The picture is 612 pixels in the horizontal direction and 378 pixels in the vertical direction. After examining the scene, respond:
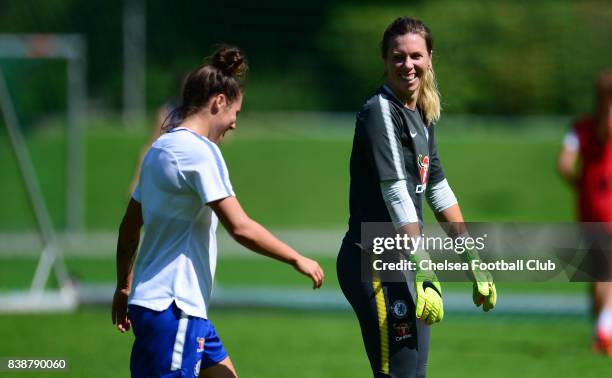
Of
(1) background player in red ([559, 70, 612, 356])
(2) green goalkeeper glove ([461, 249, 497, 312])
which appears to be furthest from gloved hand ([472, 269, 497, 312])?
(1) background player in red ([559, 70, 612, 356])

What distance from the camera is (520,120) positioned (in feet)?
90.9

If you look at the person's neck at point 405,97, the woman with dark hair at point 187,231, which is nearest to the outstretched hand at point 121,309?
the woman with dark hair at point 187,231

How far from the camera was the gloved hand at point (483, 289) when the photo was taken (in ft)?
16.6

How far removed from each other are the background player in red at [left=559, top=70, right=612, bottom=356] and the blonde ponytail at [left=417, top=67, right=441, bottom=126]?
3.90 m

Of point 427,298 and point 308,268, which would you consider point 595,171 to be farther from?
point 308,268

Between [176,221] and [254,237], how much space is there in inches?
13.6

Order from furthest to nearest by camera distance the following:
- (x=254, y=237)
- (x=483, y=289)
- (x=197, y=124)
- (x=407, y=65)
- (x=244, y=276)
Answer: (x=244, y=276), (x=483, y=289), (x=407, y=65), (x=197, y=124), (x=254, y=237)

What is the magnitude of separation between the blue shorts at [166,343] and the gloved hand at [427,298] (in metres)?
0.99

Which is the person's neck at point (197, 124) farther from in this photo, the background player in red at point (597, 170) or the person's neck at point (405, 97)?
the background player in red at point (597, 170)

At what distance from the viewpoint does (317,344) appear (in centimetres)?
912

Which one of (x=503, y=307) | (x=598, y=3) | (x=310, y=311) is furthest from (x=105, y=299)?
(x=598, y=3)

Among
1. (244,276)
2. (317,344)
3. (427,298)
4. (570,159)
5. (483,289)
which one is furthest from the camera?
(244,276)

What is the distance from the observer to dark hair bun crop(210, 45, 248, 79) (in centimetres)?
464

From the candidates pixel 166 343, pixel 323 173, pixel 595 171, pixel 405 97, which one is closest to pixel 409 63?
pixel 405 97
